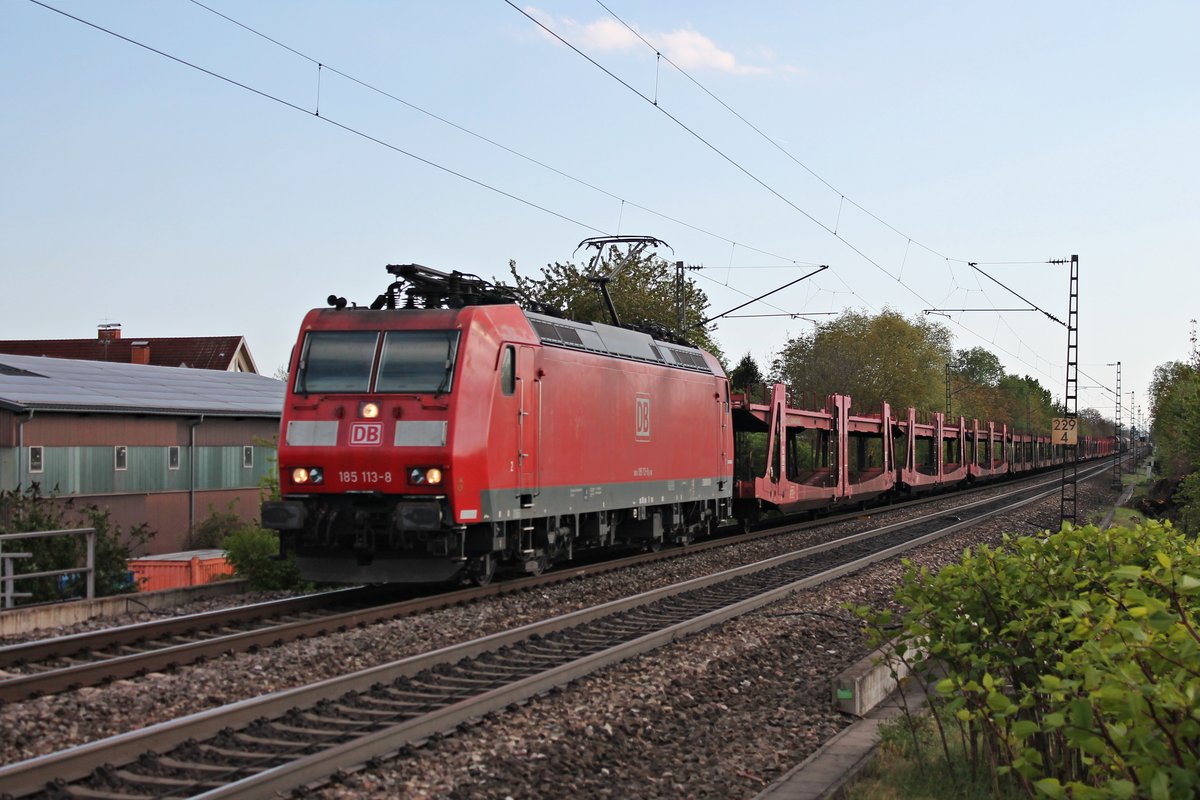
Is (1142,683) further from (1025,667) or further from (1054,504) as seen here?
(1054,504)

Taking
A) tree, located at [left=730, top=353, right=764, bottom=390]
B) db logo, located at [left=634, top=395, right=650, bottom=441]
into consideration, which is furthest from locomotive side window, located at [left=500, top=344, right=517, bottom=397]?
tree, located at [left=730, top=353, right=764, bottom=390]

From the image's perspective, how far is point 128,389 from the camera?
97.0 feet

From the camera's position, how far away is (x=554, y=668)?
29.5 ft

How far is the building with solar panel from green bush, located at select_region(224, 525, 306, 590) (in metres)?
7.82

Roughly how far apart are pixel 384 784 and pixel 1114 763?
4.00 metres

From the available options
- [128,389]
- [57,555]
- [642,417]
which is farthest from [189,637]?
[128,389]

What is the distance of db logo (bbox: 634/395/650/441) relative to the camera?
58.5 feet

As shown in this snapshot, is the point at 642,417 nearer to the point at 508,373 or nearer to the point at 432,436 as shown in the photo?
the point at 508,373

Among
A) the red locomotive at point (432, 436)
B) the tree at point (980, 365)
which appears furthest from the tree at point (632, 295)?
the tree at point (980, 365)

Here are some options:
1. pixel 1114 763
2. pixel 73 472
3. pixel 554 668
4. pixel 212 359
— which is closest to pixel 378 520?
pixel 554 668

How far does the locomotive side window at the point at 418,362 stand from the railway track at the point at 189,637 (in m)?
2.43

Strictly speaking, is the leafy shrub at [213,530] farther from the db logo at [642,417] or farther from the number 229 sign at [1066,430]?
the number 229 sign at [1066,430]

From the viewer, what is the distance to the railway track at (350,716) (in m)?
6.06

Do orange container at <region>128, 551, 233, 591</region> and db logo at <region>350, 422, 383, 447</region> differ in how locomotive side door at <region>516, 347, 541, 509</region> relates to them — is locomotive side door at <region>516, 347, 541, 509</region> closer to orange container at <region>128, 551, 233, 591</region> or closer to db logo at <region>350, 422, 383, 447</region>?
db logo at <region>350, 422, 383, 447</region>
